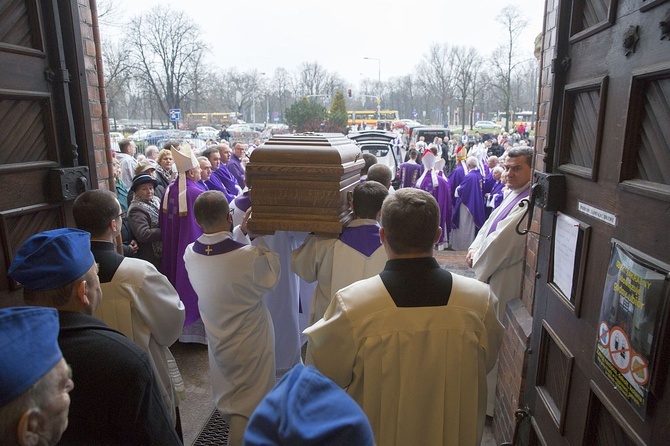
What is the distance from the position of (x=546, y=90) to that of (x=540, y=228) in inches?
29.8

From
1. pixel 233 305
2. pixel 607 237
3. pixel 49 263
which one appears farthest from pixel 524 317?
pixel 49 263

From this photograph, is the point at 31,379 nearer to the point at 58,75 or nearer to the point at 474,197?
the point at 58,75

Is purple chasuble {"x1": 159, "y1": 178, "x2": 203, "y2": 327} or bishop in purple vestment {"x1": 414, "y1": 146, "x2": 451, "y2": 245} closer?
purple chasuble {"x1": 159, "y1": 178, "x2": 203, "y2": 327}

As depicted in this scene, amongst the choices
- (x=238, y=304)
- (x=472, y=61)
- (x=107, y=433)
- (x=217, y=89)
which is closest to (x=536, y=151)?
(x=238, y=304)

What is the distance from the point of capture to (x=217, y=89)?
4812 centimetres

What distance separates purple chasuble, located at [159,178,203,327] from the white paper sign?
3.39 metres

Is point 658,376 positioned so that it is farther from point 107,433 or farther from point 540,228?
point 107,433

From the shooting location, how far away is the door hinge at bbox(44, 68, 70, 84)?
254 cm

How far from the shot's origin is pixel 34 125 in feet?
8.23

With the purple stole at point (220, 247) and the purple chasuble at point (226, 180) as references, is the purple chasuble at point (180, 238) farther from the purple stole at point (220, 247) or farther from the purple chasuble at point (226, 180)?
the purple chasuble at point (226, 180)

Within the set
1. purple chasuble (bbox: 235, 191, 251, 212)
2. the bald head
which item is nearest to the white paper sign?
the bald head

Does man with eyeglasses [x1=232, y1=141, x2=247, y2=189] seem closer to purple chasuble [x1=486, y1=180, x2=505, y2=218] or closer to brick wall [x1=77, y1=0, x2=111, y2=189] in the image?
→ purple chasuble [x1=486, y1=180, x2=505, y2=218]

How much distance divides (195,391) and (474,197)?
250 inches

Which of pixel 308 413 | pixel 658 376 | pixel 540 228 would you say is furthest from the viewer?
pixel 540 228
